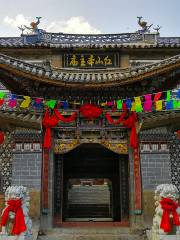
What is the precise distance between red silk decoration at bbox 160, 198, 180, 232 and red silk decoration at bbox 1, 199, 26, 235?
3.39 metres

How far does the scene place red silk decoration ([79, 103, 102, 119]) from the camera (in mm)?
11125

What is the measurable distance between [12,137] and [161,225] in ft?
18.2

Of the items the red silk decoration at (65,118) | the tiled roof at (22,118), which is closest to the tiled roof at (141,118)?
the tiled roof at (22,118)

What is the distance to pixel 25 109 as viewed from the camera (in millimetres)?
11086

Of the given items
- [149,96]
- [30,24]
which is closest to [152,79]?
[149,96]

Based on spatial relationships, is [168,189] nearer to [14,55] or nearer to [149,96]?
[149,96]

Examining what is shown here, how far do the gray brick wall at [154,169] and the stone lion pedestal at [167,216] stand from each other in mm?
2042

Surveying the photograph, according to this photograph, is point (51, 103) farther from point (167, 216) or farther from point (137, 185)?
point (167, 216)

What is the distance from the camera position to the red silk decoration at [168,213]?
8172 mm

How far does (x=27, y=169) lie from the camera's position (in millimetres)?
10578

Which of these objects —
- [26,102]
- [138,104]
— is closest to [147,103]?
[138,104]

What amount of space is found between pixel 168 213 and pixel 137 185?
236 centimetres

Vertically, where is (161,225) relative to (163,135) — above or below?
below

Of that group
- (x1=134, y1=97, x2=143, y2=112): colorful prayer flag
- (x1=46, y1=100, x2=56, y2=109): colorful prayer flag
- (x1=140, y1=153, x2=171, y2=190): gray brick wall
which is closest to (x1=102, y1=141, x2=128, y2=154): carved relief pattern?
(x1=140, y1=153, x2=171, y2=190): gray brick wall
